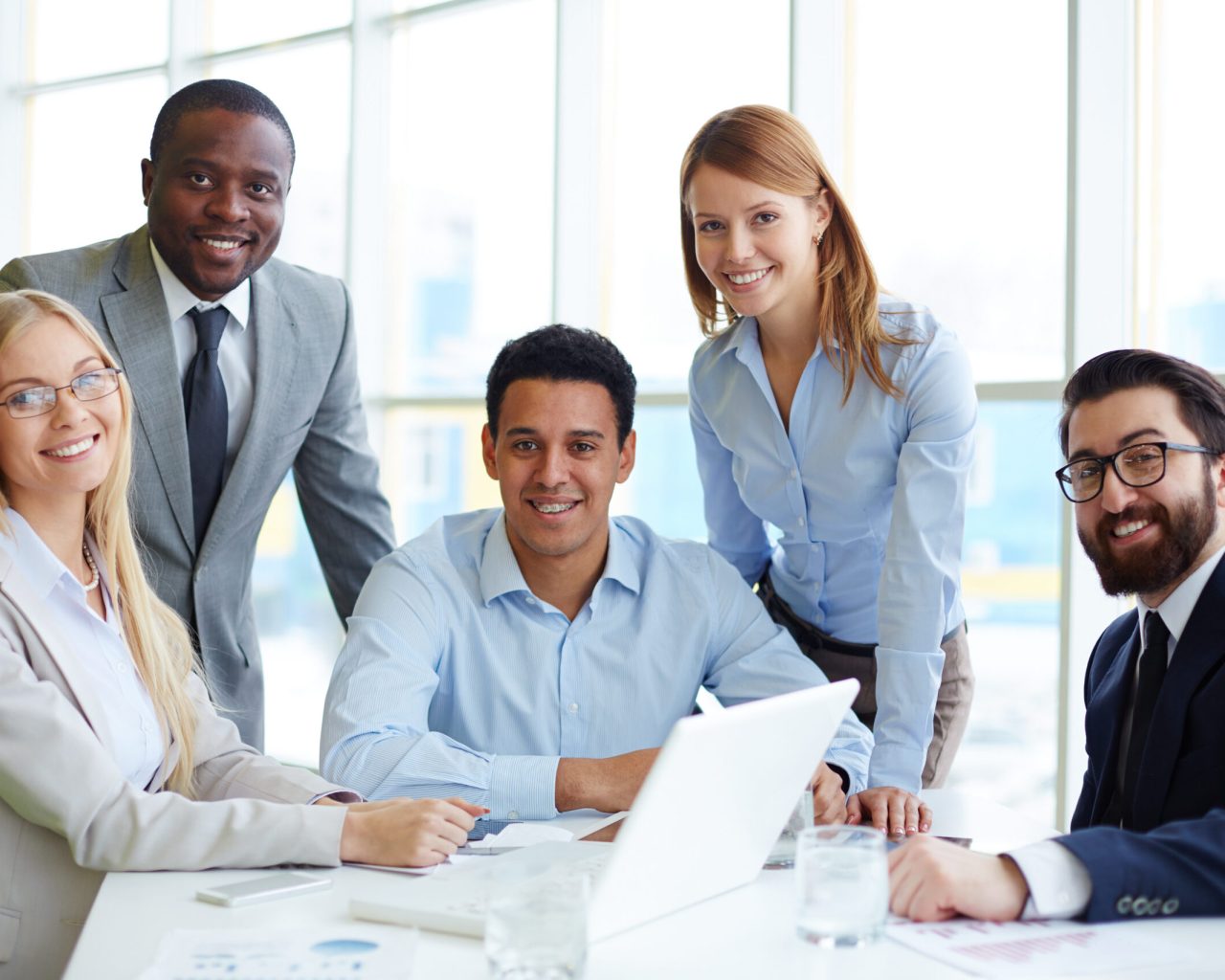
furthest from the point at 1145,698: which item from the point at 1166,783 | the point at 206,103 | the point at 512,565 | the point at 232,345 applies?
the point at 206,103

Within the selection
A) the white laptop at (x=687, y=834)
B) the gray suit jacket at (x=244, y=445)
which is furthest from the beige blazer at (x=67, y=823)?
the gray suit jacket at (x=244, y=445)

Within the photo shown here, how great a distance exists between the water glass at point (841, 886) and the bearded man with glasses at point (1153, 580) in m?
0.16

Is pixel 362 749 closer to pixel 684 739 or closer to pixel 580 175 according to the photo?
pixel 684 739

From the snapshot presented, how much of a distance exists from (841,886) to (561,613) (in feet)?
3.26

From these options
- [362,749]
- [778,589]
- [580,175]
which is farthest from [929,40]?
[362,749]

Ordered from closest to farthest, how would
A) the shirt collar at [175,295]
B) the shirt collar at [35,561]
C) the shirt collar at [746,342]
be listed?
the shirt collar at [35,561], the shirt collar at [746,342], the shirt collar at [175,295]

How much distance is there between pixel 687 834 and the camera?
121cm

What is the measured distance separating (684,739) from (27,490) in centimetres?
119

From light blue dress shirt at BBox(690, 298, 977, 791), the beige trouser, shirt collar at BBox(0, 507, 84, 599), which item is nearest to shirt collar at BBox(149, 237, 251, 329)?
shirt collar at BBox(0, 507, 84, 599)

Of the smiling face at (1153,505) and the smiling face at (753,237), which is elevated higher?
the smiling face at (753,237)

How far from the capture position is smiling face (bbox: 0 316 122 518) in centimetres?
181

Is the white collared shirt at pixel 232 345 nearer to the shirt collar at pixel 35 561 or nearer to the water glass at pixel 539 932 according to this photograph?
the shirt collar at pixel 35 561

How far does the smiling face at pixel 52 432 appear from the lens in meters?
1.81

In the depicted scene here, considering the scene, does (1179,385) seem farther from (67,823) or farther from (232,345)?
(232,345)
